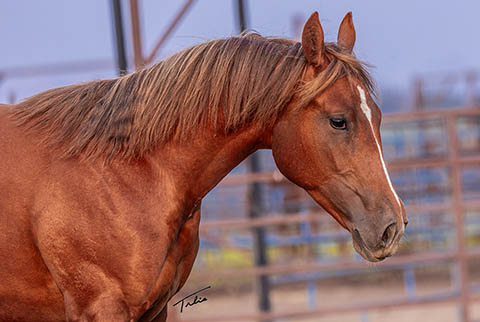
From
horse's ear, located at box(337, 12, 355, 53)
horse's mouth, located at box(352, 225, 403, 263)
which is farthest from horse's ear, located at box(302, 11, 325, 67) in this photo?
horse's mouth, located at box(352, 225, 403, 263)

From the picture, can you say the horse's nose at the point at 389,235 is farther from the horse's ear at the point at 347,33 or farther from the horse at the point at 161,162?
the horse's ear at the point at 347,33

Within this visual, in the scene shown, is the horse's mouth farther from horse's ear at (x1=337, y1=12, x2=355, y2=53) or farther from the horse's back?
the horse's back

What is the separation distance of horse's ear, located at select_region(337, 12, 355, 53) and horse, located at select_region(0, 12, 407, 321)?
15 cm

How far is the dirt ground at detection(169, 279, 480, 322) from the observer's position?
739 cm

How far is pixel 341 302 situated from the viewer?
779cm

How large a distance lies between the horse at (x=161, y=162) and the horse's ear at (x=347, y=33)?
0.51 ft

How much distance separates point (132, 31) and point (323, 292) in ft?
15.9

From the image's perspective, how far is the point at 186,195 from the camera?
7.64ft

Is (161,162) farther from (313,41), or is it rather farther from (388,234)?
(388,234)

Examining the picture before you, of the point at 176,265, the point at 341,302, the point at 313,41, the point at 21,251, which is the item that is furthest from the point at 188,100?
the point at 341,302

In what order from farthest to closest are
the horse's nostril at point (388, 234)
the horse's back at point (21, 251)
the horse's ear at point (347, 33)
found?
1. the horse's ear at point (347, 33)
2. the horse's back at point (21, 251)
3. the horse's nostril at point (388, 234)

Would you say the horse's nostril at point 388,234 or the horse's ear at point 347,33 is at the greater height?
the horse's ear at point 347,33

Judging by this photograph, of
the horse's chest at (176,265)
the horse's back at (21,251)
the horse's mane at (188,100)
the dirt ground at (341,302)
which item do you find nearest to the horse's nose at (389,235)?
the horse's mane at (188,100)

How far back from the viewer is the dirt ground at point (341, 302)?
7387 millimetres
